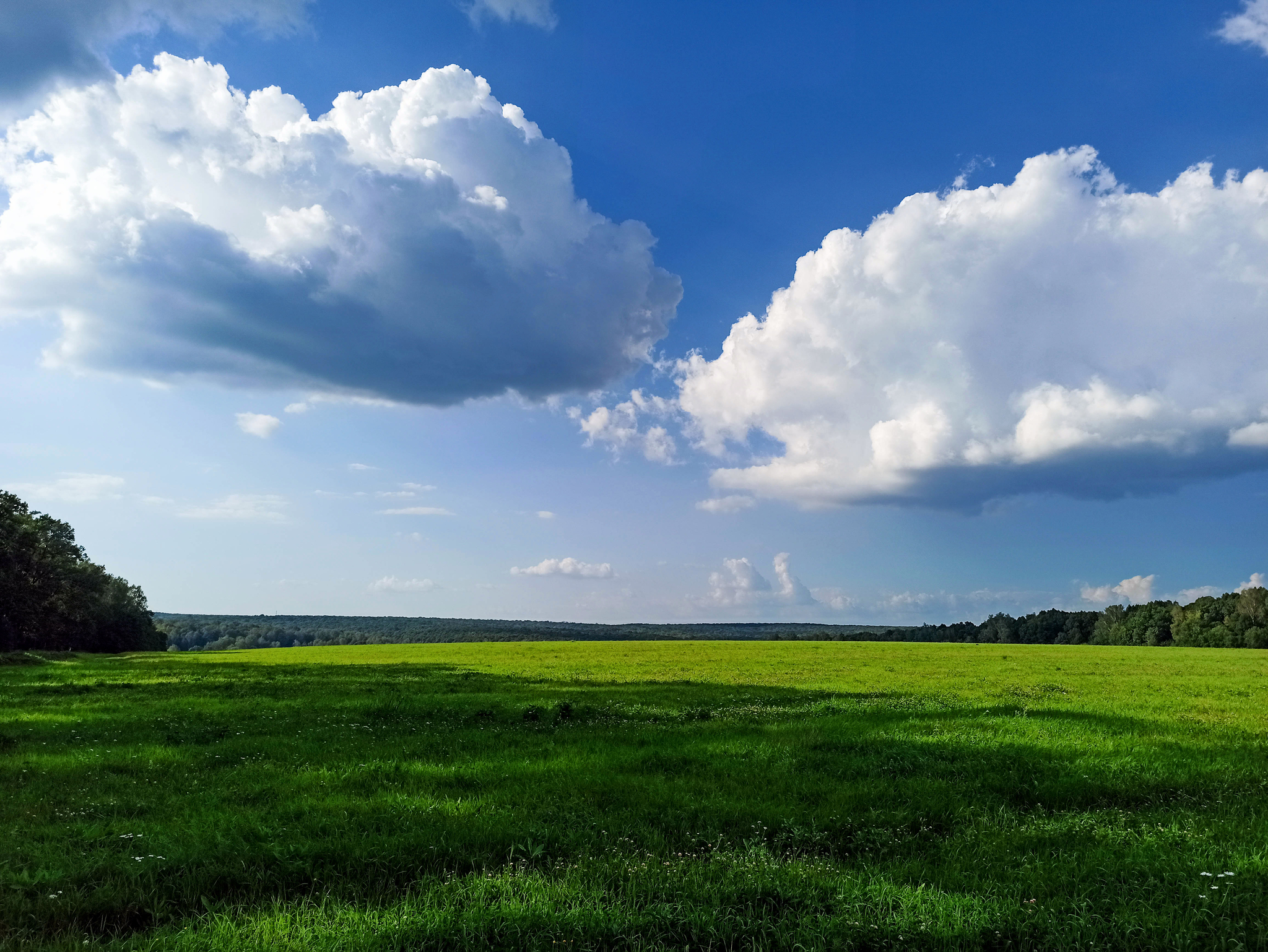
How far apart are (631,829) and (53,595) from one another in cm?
9500

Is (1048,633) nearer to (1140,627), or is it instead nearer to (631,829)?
(1140,627)

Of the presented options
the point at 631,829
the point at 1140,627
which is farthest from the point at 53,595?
the point at 1140,627

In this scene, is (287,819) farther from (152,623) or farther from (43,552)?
(152,623)

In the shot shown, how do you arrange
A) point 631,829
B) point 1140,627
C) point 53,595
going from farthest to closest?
point 1140,627 < point 53,595 < point 631,829

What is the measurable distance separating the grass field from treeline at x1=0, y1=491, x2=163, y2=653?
67898 millimetres

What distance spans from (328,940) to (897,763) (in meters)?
→ 9.86

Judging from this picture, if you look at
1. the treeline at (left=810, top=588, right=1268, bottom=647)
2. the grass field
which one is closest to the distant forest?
the treeline at (left=810, top=588, right=1268, bottom=647)

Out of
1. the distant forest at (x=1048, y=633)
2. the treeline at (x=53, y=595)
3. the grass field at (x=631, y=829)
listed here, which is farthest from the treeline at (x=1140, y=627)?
the treeline at (x=53, y=595)

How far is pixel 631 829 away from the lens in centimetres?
882

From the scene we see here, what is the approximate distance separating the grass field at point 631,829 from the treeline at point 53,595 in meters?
67.9

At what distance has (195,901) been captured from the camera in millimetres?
6988

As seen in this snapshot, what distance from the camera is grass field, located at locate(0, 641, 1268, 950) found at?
6305 millimetres

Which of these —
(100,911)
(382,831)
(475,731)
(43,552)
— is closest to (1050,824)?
(382,831)

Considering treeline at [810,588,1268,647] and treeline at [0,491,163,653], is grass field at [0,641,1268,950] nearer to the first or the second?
treeline at [0,491,163,653]
